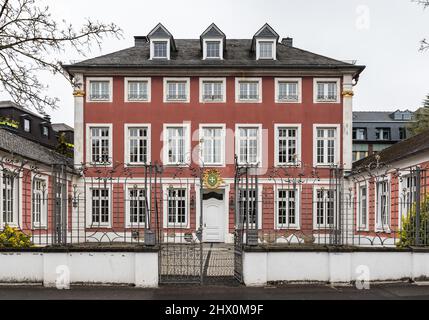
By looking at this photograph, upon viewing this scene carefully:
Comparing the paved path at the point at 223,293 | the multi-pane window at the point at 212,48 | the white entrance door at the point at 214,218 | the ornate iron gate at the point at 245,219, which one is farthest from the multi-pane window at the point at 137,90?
the paved path at the point at 223,293

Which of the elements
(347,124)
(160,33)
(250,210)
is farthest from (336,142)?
(250,210)

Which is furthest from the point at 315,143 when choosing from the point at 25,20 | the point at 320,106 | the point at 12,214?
the point at 25,20

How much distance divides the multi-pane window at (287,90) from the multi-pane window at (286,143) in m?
1.68

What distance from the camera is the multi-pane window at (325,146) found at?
26828mm

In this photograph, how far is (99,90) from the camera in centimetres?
2698

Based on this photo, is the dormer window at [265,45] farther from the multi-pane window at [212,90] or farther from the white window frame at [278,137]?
the white window frame at [278,137]

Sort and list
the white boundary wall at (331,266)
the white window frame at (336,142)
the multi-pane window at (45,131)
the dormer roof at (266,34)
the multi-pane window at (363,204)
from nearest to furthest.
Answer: the white boundary wall at (331,266) → the multi-pane window at (363,204) → the white window frame at (336,142) → the dormer roof at (266,34) → the multi-pane window at (45,131)

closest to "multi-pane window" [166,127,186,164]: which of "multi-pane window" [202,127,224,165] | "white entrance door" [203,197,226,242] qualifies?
"multi-pane window" [202,127,224,165]

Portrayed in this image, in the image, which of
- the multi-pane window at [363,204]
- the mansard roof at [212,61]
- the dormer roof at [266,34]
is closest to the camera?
the multi-pane window at [363,204]

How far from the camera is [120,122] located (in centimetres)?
2681

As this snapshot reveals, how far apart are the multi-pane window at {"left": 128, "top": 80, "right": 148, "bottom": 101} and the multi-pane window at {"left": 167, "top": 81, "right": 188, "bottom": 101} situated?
121 cm

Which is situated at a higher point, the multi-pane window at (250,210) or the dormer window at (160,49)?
the dormer window at (160,49)

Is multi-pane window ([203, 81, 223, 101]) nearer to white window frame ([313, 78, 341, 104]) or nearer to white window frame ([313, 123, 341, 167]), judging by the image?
white window frame ([313, 78, 341, 104])

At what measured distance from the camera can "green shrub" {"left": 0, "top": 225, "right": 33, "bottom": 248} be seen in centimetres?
1099
